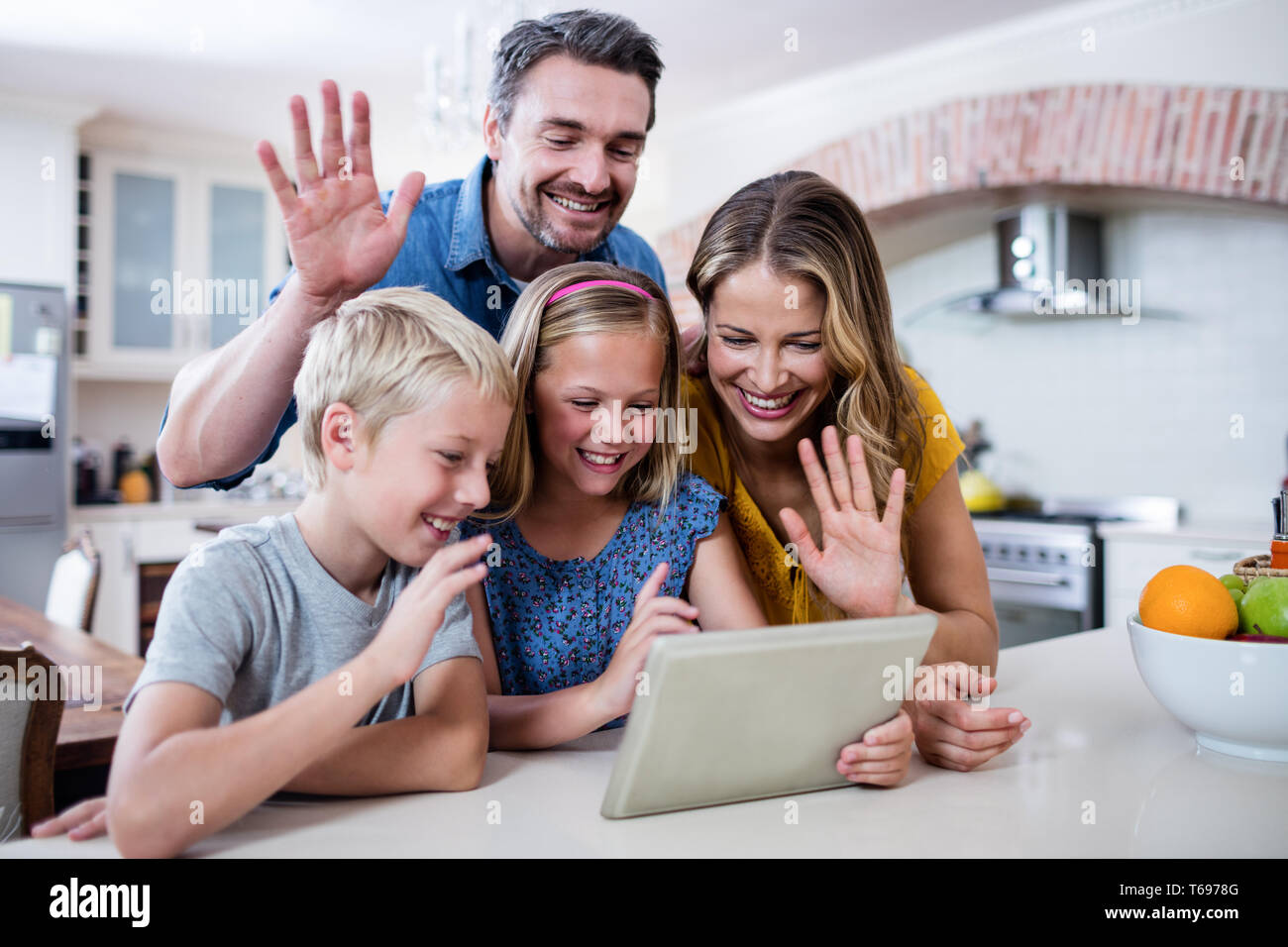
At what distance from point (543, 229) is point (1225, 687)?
3.65 ft

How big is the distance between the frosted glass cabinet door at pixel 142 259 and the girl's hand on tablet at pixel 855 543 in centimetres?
436

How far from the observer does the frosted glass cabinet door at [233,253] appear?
4.91 meters

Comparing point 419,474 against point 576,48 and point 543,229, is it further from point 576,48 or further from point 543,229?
point 576,48

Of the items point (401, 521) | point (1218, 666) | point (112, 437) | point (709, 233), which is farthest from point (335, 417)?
point (112, 437)

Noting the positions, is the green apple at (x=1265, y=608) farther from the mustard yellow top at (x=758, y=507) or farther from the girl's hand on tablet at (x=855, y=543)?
the mustard yellow top at (x=758, y=507)

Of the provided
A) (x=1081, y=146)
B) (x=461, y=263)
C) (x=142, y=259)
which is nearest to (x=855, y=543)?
A: (x=461, y=263)

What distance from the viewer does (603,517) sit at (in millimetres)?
1319

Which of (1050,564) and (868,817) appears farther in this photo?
(1050,564)

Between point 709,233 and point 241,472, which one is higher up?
point 709,233

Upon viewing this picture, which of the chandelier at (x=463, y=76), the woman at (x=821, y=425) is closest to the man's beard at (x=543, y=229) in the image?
the woman at (x=821, y=425)

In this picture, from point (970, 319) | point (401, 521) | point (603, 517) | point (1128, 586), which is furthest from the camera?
point (970, 319)

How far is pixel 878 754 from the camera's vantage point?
0.86 metres
